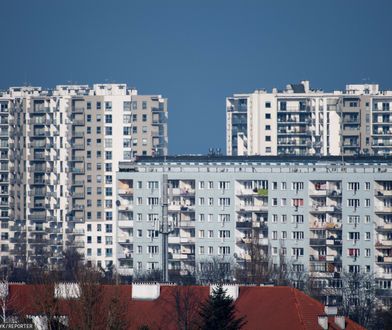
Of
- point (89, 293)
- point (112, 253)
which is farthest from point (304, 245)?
point (89, 293)

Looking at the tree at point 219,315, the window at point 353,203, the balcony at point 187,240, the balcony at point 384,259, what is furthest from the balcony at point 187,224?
the tree at point 219,315

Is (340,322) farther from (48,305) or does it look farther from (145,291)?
(48,305)

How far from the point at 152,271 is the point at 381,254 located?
12.0 meters

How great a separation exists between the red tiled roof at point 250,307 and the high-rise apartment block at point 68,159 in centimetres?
7148

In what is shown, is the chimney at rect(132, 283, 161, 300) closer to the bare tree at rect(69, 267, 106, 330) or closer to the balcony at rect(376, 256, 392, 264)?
the bare tree at rect(69, 267, 106, 330)

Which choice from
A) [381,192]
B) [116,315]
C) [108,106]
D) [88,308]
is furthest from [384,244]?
[116,315]

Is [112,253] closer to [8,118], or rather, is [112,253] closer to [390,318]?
[8,118]

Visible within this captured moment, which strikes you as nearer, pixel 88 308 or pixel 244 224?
pixel 88 308

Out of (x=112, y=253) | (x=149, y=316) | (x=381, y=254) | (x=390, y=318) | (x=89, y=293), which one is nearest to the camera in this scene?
(x=89, y=293)

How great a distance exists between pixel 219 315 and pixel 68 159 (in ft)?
282

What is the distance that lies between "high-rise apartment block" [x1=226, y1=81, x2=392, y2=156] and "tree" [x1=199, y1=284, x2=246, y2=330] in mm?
79968

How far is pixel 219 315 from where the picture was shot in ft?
242

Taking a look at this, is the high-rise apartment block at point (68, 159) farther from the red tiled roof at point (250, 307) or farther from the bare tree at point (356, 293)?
the red tiled roof at point (250, 307)

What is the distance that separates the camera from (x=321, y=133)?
162500 millimetres
